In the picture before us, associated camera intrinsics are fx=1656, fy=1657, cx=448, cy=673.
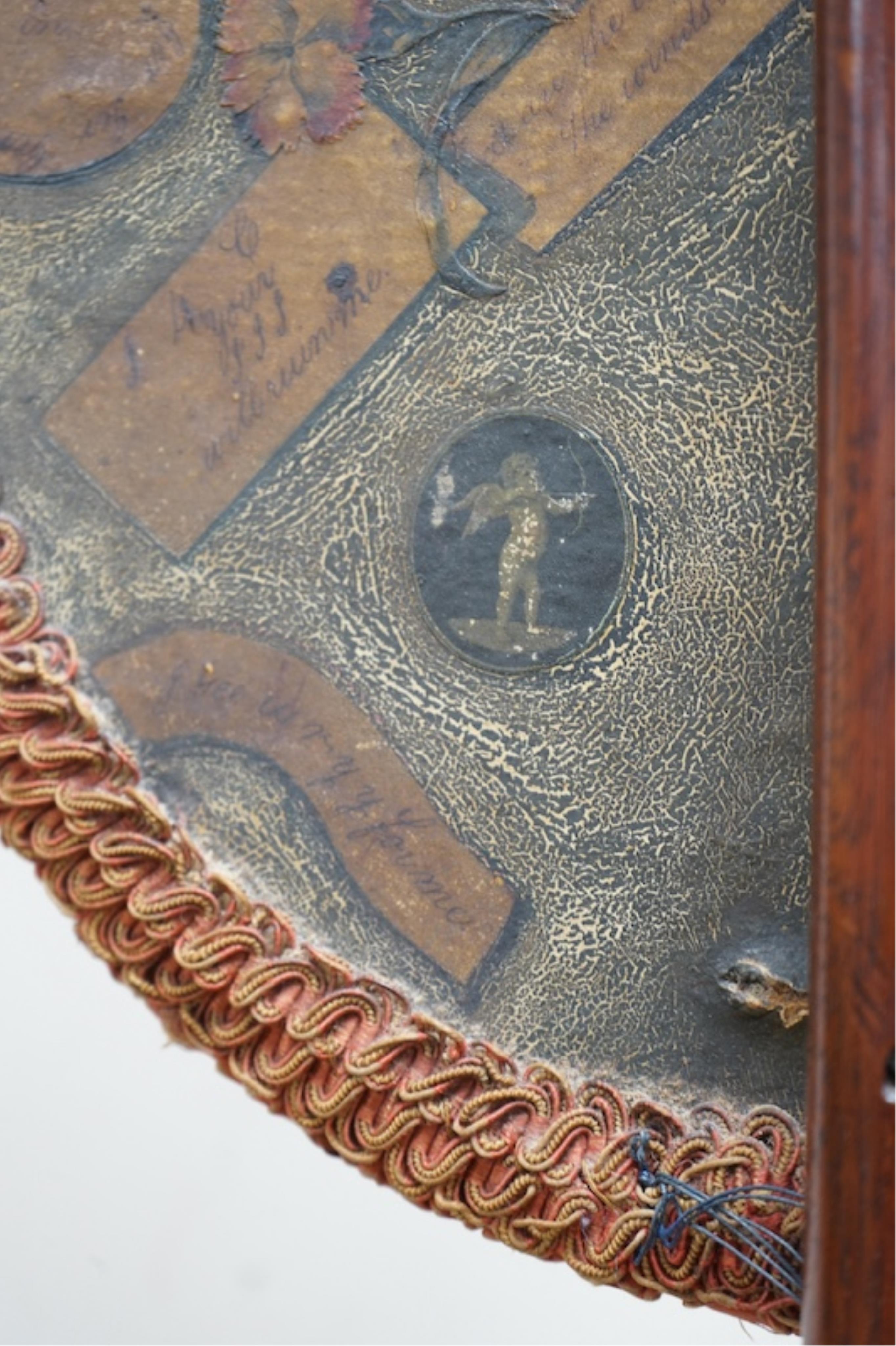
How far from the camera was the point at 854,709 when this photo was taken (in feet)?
2.51

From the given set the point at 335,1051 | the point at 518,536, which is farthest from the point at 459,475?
the point at 335,1051

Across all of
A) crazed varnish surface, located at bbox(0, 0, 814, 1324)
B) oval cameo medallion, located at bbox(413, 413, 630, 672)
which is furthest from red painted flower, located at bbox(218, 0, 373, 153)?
oval cameo medallion, located at bbox(413, 413, 630, 672)

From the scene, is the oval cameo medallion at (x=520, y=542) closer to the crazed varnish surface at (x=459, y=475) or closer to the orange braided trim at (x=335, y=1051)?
the crazed varnish surface at (x=459, y=475)

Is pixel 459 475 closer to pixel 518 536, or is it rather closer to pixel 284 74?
pixel 518 536

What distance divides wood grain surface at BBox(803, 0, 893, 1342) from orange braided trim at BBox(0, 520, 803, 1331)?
0.17 feet

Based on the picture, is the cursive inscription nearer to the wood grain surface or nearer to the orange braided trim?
the orange braided trim

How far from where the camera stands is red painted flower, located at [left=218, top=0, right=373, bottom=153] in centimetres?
85

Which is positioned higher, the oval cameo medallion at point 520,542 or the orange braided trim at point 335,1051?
the oval cameo medallion at point 520,542

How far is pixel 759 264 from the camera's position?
0.86 meters

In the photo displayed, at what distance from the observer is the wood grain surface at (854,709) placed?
752 millimetres

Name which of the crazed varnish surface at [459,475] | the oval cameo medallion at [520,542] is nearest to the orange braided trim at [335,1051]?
the crazed varnish surface at [459,475]

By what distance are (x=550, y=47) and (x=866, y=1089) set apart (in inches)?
21.4

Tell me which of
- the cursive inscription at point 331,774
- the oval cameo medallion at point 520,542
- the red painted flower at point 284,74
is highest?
the red painted flower at point 284,74

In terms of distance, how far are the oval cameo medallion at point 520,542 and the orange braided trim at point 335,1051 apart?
0.59 ft
